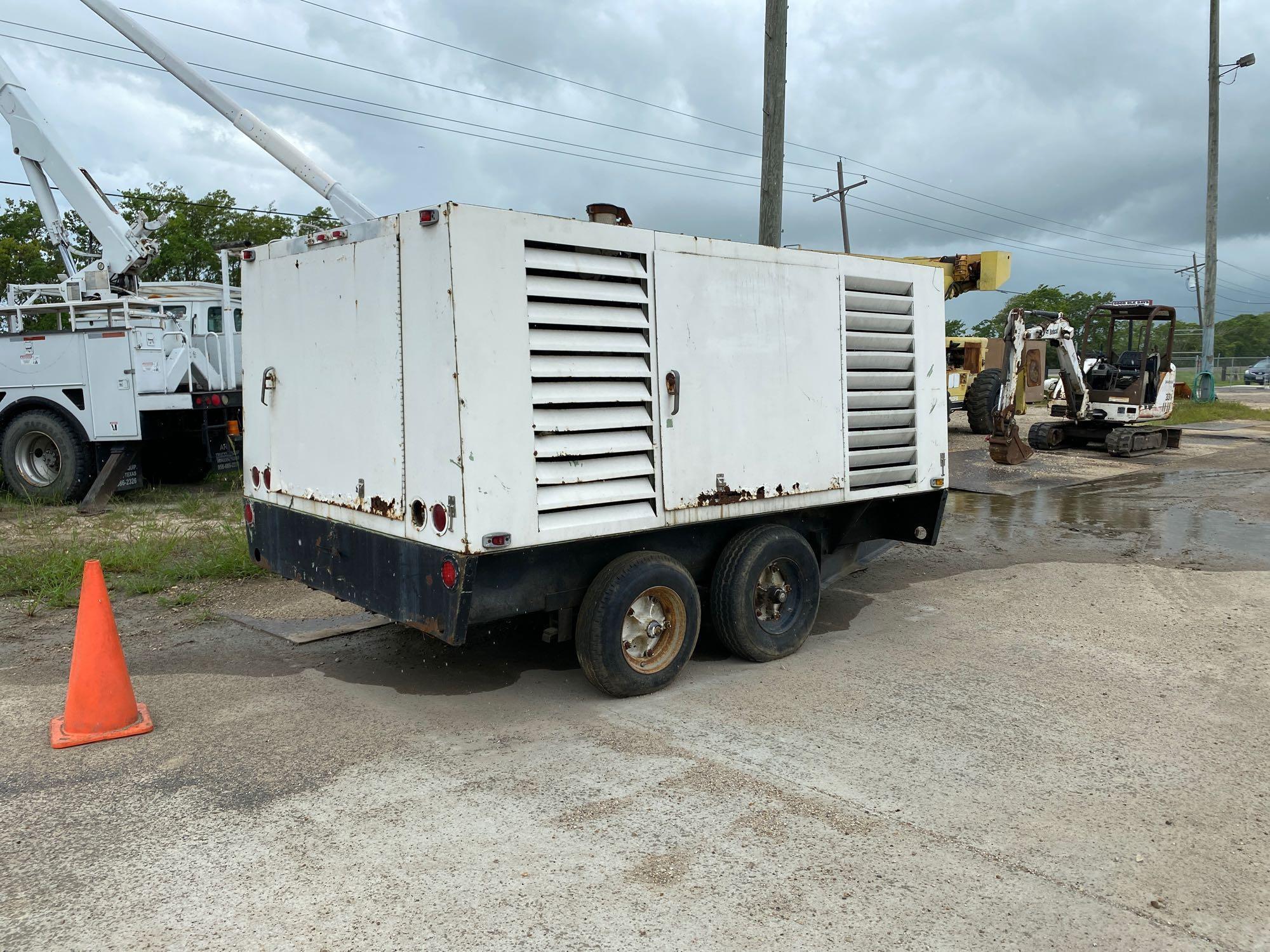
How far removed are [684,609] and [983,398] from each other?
1577cm

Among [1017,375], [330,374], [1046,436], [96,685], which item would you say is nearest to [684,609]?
[330,374]

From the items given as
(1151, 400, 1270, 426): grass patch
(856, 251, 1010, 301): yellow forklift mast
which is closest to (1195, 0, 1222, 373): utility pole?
(1151, 400, 1270, 426): grass patch

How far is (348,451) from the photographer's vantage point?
5.14 metres

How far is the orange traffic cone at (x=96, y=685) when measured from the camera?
14.9 feet

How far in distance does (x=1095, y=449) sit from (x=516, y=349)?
16.7 meters

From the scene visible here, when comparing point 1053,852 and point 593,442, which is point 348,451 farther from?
point 1053,852

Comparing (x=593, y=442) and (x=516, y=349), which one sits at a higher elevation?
(x=516, y=349)

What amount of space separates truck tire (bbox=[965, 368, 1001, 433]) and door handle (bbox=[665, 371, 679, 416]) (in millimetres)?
14880

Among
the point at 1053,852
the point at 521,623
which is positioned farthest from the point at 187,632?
the point at 1053,852

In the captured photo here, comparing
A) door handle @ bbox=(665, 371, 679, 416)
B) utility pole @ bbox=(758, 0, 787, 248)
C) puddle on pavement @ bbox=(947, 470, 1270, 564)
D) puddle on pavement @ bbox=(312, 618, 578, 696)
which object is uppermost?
utility pole @ bbox=(758, 0, 787, 248)

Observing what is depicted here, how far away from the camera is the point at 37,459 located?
477 inches

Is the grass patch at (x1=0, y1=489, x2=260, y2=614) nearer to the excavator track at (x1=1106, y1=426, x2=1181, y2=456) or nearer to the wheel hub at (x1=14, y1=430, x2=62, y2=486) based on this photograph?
the wheel hub at (x1=14, y1=430, x2=62, y2=486)

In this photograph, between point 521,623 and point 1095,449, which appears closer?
point 521,623

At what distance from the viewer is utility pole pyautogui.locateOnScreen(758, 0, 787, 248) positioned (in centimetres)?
1078
